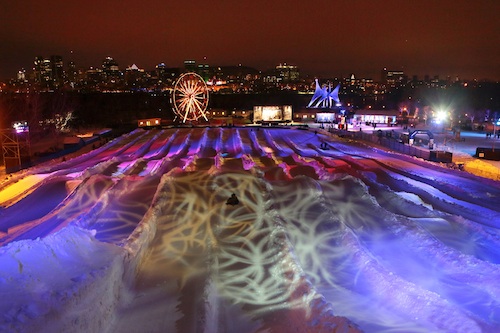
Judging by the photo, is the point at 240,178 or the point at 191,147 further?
the point at 191,147

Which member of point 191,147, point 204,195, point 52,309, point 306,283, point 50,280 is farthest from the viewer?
point 191,147

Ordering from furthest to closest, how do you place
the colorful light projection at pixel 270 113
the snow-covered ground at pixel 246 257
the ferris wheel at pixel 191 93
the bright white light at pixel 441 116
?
1. the colorful light projection at pixel 270 113
2. the bright white light at pixel 441 116
3. the ferris wheel at pixel 191 93
4. the snow-covered ground at pixel 246 257

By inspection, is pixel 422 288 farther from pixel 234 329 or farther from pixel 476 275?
pixel 234 329

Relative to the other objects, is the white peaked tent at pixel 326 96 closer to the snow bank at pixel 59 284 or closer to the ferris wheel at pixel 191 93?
the ferris wheel at pixel 191 93

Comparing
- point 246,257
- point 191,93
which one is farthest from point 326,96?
point 246,257

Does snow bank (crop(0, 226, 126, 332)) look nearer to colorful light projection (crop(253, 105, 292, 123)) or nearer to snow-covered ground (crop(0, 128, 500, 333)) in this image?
snow-covered ground (crop(0, 128, 500, 333))

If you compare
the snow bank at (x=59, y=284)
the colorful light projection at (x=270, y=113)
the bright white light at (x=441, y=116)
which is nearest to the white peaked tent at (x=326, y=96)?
the colorful light projection at (x=270, y=113)

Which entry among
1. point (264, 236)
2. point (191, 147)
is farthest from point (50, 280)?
point (191, 147)

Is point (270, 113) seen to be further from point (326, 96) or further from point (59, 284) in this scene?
point (59, 284)

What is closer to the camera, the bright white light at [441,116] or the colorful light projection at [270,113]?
the bright white light at [441,116]

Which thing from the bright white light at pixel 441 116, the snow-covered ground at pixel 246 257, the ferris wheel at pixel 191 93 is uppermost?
the ferris wheel at pixel 191 93
